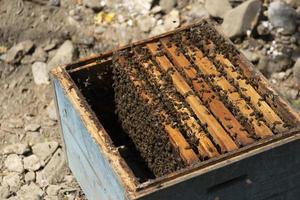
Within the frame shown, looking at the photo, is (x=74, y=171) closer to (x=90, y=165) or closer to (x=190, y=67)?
(x=90, y=165)

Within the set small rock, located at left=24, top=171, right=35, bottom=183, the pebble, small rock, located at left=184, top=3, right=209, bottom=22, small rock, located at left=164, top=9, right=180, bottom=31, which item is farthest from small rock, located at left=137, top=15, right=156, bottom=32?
small rock, located at left=24, top=171, right=35, bottom=183

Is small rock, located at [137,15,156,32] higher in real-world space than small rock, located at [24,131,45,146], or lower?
higher

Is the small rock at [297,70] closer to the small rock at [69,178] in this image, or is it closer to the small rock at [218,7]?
the small rock at [218,7]

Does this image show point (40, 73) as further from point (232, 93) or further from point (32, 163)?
point (232, 93)

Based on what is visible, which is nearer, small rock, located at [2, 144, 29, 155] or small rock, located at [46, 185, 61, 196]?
small rock, located at [46, 185, 61, 196]

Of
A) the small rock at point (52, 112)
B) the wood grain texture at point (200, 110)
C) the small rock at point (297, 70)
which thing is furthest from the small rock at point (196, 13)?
the wood grain texture at point (200, 110)

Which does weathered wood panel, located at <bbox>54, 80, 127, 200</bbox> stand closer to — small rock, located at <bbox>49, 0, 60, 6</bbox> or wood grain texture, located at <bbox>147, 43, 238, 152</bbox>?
wood grain texture, located at <bbox>147, 43, 238, 152</bbox>
